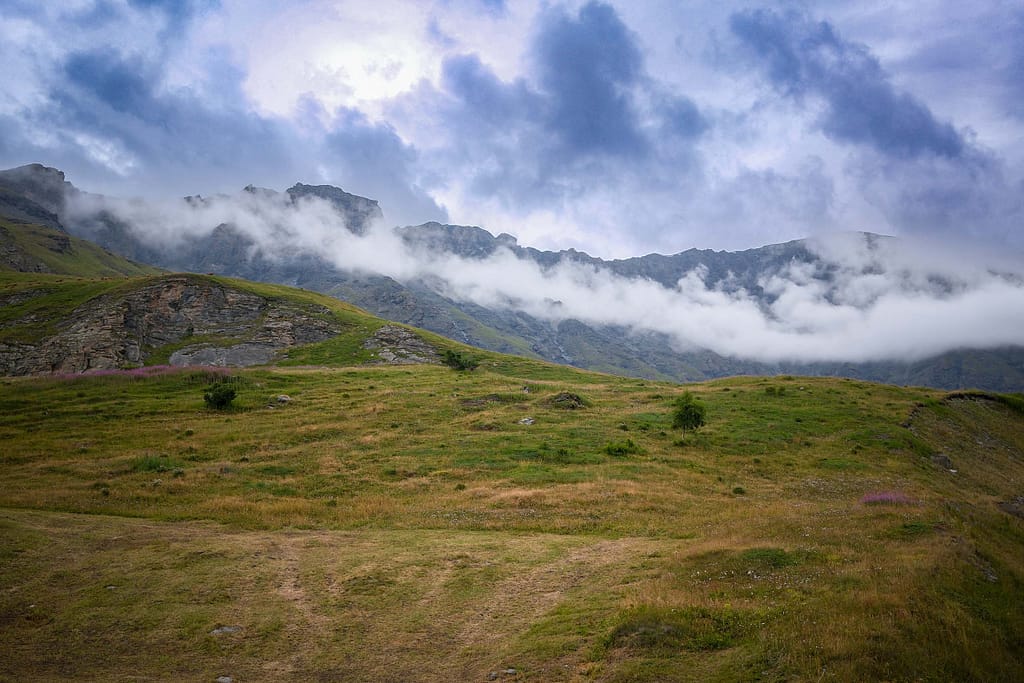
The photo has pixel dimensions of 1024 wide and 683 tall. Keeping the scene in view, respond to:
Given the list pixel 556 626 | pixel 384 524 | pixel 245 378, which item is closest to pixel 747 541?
pixel 556 626

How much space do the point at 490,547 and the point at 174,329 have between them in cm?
8563

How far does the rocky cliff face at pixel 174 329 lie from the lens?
70.7 m

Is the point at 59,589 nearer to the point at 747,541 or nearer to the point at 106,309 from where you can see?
the point at 747,541

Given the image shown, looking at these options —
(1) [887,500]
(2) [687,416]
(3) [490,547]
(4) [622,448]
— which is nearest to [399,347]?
(2) [687,416]

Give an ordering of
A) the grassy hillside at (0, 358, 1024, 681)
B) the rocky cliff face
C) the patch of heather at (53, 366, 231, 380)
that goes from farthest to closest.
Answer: the rocky cliff face, the patch of heather at (53, 366, 231, 380), the grassy hillside at (0, 358, 1024, 681)

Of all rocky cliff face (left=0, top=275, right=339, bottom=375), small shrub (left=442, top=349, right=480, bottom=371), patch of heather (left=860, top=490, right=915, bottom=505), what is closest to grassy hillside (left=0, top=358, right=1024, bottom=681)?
patch of heather (left=860, top=490, right=915, bottom=505)

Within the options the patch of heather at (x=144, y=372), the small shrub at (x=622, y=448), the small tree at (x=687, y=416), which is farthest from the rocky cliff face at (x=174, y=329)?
the small tree at (x=687, y=416)

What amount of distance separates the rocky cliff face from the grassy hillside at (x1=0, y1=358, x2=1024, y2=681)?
30.3 meters

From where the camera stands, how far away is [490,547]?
21.5 metres

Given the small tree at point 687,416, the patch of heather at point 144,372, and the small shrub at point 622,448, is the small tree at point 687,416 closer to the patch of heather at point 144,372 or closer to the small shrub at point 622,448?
the small shrub at point 622,448

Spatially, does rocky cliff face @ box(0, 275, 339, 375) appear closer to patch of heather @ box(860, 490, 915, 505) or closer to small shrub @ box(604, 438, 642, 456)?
small shrub @ box(604, 438, 642, 456)

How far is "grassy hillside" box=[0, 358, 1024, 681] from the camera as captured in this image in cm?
1167

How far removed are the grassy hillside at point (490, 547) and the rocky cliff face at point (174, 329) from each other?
30.3 m

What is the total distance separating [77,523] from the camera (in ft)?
72.9
